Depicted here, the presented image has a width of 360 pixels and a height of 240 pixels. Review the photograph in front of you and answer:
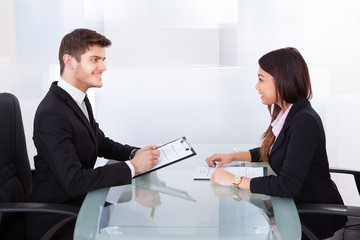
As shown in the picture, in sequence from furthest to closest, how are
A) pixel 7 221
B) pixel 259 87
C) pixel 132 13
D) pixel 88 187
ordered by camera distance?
pixel 132 13 < pixel 259 87 < pixel 7 221 < pixel 88 187

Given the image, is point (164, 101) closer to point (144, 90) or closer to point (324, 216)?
point (144, 90)

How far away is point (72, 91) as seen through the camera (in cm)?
226

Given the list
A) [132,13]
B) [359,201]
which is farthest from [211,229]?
[359,201]

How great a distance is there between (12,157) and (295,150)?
1.45m

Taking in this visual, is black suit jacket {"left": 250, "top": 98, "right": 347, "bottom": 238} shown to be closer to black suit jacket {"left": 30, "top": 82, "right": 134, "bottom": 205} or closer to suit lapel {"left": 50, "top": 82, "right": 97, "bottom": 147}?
black suit jacket {"left": 30, "top": 82, "right": 134, "bottom": 205}

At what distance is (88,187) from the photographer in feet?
6.33

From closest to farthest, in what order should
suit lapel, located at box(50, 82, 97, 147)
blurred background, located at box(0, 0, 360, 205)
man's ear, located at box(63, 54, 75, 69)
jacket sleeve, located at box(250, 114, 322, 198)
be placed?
1. jacket sleeve, located at box(250, 114, 322, 198)
2. suit lapel, located at box(50, 82, 97, 147)
3. man's ear, located at box(63, 54, 75, 69)
4. blurred background, located at box(0, 0, 360, 205)

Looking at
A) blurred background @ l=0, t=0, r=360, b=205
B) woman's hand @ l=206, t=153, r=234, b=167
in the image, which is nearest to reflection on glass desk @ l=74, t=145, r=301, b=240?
woman's hand @ l=206, t=153, r=234, b=167

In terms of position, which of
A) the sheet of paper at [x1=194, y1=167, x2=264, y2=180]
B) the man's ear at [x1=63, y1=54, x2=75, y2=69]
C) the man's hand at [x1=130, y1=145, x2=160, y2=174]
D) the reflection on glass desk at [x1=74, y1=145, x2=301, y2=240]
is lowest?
the sheet of paper at [x1=194, y1=167, x2=264, y2=180]

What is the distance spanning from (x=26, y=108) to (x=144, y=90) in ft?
3.82

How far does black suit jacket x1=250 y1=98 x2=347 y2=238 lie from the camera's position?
186 centimetres

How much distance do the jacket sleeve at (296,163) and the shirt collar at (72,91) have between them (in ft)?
3.45

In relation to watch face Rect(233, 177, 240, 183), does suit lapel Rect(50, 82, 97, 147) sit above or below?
above

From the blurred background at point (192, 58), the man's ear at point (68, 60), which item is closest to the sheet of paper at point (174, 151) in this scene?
the man's ear at point (68, 60)
